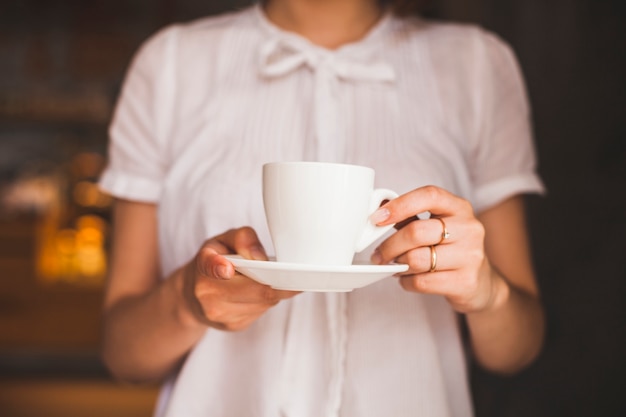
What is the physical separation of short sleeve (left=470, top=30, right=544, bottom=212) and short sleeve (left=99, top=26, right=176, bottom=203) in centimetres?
Answer: 37

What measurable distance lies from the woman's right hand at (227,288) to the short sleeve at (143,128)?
0.76ft

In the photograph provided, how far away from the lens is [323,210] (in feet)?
2.04

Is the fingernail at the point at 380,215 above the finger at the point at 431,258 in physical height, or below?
above

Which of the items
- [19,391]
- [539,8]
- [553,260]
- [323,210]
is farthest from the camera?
[19,391]

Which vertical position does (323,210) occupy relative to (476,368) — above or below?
above

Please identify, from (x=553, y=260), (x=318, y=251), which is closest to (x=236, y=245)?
(x=318, y=251)

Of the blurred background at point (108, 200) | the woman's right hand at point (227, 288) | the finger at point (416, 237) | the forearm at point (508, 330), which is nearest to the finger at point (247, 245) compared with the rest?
the woman's right hand at point (227, 288)

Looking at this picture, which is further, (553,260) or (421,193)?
(553,260)

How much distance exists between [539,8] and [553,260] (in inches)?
20.1

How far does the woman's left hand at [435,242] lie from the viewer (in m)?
0.63

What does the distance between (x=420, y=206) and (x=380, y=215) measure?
0.11ft

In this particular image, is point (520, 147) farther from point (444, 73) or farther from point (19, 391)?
point (19, 391)

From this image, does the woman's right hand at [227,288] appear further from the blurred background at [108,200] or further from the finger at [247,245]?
the blurred background at [108,200]

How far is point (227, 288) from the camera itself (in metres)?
0.70
